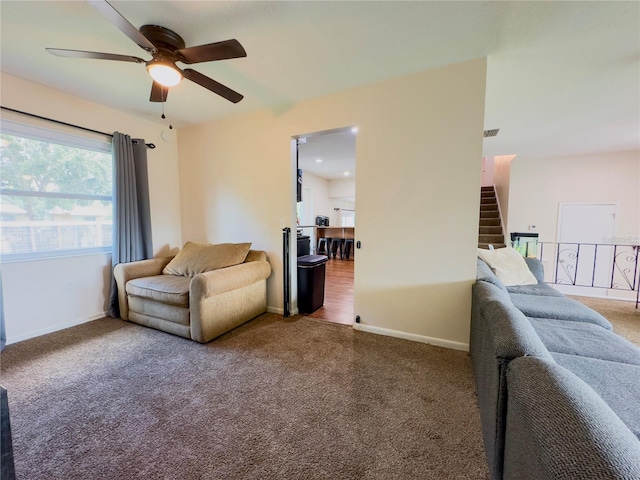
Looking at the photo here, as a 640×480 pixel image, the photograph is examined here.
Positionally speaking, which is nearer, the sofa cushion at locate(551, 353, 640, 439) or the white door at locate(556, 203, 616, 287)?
the sofa cushion at locate(551, 353, 640, 439)

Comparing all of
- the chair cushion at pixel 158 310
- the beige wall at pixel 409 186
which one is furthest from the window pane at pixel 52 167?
the beige wall at pixel 409 186

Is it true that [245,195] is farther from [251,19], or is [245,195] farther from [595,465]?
[595,465]

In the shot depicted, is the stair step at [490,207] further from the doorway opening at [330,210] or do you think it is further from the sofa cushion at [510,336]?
the sofa cushion at [510,336]

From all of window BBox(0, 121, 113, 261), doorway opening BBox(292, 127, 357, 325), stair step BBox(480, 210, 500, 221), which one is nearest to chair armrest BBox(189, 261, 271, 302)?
doorway opening BBox(292, 127, 357, 325)

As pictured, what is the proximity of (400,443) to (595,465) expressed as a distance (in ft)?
3.46

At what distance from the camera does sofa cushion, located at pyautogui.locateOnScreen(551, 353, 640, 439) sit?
103 cm

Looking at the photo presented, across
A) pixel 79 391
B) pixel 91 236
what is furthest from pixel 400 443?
pixel 91 236

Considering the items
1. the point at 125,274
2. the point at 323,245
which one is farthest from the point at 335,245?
the point at 125,274

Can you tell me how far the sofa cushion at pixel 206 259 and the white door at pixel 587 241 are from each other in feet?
20.5

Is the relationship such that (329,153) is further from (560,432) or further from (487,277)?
(560,432)

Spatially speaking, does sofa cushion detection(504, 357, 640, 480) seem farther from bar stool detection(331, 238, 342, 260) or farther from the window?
bar stool detection(331, 238, 342, 260)

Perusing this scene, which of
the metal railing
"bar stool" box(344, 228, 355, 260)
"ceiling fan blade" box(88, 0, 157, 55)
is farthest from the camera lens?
"bar stool" box(344, 228, 355, 260)

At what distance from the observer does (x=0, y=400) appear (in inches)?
36.1

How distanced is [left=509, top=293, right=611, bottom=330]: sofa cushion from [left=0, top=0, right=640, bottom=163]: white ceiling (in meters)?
2.06
